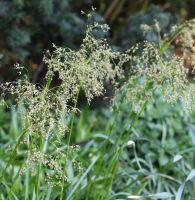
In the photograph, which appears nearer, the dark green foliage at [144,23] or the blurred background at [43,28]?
the blurred background at [43,28]

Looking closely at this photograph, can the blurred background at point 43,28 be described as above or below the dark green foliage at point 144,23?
below

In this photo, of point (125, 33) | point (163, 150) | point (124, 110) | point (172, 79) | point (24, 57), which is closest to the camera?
point (172, 79)

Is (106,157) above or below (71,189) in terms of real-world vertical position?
above

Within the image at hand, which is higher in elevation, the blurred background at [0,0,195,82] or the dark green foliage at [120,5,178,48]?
the dark green foliage at [120,5,178,48]

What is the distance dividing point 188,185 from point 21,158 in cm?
149

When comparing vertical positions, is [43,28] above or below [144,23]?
below

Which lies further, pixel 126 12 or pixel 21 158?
pixel 126 12

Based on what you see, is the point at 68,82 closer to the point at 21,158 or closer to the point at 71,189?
the point at 71,189

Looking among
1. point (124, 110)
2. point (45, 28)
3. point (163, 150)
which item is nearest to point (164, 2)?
point (45, 28)

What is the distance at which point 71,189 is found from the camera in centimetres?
270

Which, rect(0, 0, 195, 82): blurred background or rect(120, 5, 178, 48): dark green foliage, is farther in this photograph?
rect(120, 5, 178, 48): dark green foliage

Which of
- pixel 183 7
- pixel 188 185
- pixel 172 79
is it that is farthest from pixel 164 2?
pixel 172 79

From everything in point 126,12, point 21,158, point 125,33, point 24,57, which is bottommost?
point 21,158

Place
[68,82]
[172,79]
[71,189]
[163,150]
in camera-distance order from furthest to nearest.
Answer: [163,150] < [71,189] < [172,79] < [68,82]
